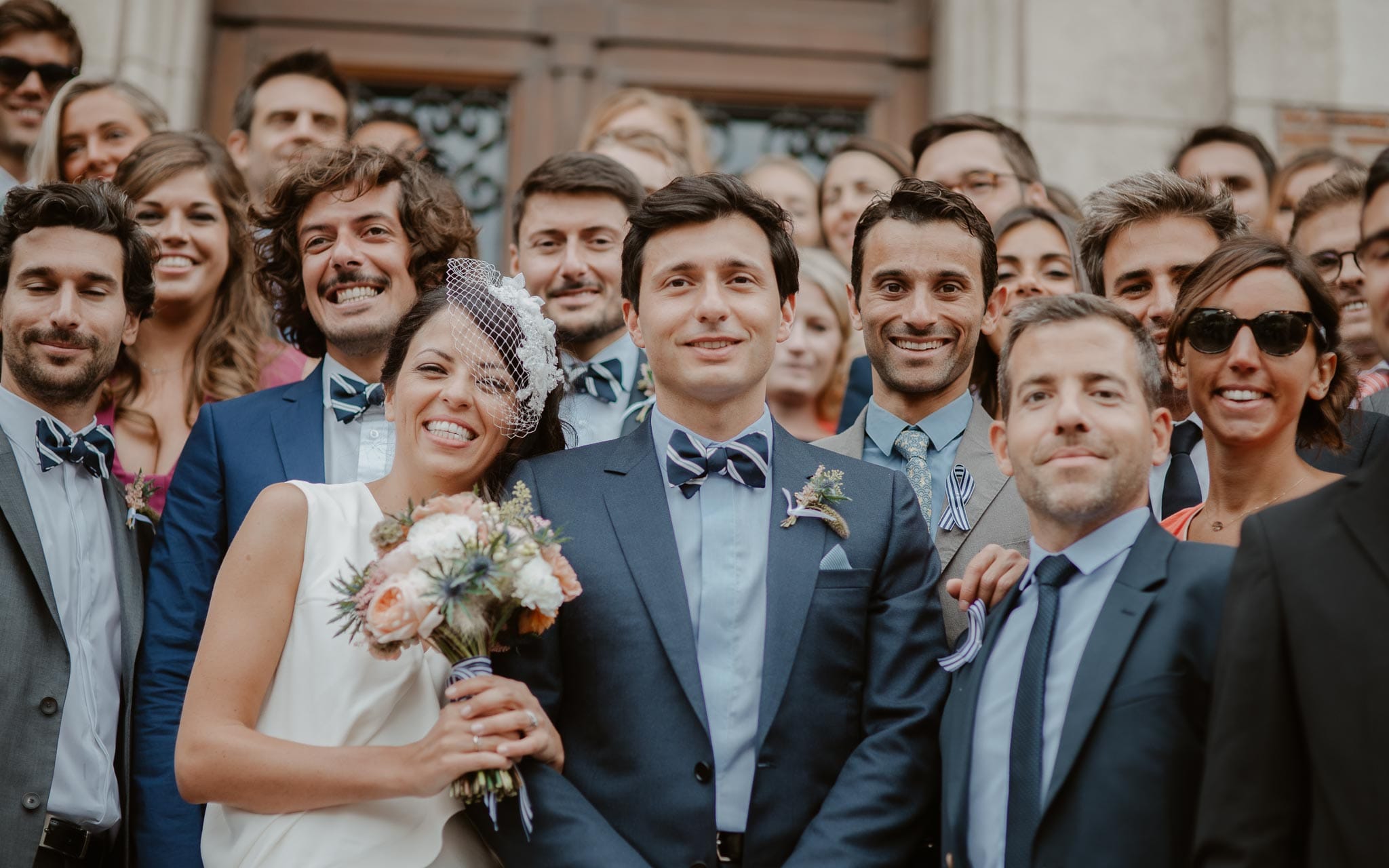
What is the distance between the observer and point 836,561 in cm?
386

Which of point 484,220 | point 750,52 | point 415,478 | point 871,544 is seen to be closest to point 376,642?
point 415,478

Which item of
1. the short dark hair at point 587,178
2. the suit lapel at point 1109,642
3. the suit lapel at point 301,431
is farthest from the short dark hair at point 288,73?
the suit lapel at point 1109,642

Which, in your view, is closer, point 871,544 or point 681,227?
point 871,544

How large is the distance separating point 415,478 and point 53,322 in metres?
1.46

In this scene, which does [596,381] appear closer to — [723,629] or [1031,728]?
[723,629]

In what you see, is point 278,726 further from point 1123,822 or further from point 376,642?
point 1123,822

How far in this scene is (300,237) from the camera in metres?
5.20

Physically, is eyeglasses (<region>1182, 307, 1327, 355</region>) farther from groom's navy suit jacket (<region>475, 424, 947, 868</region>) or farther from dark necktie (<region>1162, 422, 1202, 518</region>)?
groom's navy suit jacket (<region>475, 424, 947, 868</region>)

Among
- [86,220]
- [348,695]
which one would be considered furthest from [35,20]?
[348,695]

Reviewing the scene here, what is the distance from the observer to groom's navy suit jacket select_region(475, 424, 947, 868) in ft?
11.8

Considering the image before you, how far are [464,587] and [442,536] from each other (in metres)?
0.14

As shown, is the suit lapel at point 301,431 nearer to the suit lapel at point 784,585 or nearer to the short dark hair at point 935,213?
the suit lapel at point 784,585

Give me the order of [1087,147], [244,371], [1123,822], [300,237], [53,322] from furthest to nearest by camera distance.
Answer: [1087,147]
[244,371]
[300,237]
[53,322]
[1123,822]

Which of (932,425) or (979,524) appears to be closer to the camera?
(979,524)
